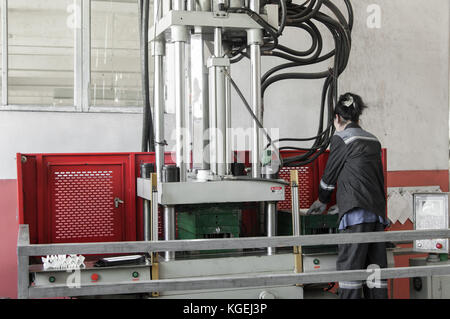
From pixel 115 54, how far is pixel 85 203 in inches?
63.7

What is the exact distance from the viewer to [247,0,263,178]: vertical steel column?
2910 millimetres

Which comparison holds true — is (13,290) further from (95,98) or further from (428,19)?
(428,19)

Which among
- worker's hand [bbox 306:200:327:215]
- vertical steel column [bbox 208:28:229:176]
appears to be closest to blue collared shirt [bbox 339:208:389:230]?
worker's hand [bbox 306:200:327:215]

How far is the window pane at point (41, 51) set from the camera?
4.13m

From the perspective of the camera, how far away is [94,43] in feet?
14.1

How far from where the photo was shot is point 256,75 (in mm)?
2938

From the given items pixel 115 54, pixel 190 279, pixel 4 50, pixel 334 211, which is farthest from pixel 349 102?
pixel 4 50

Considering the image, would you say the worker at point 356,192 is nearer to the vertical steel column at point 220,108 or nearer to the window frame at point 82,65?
the vertical steel column at point 220,108

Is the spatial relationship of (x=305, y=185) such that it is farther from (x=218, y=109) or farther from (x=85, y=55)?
(x=85, y=55)

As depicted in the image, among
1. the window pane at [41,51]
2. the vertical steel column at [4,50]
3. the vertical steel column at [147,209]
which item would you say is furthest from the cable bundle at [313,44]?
the vertical steel column at [4,50]

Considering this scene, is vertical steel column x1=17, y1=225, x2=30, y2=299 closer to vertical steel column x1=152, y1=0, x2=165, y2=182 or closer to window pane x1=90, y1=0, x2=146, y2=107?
vertical steel column x1=152, y1=0, x2=165, y2=182
